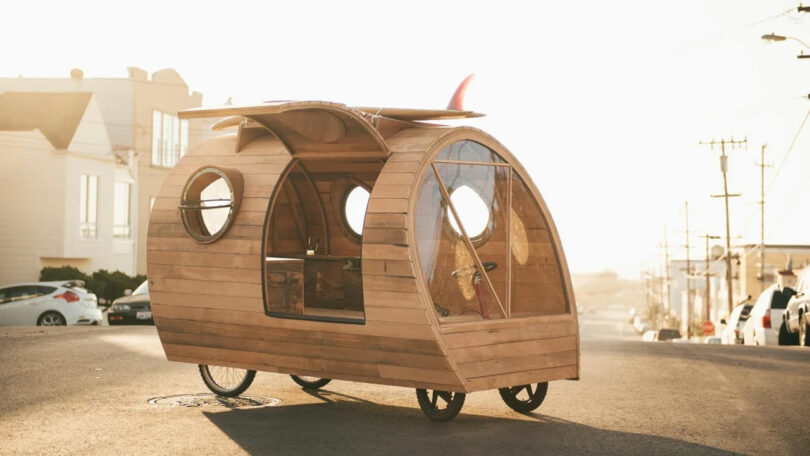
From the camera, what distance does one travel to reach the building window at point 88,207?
134 ft

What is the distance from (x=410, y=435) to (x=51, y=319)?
1948 cm

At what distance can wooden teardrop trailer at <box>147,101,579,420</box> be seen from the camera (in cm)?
902

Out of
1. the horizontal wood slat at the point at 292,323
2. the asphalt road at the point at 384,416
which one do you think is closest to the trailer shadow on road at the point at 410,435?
the asphalt road at the point at 384,416

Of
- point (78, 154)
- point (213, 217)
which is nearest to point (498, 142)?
point (213, 217)

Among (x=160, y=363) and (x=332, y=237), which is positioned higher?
(x=332, y=237)

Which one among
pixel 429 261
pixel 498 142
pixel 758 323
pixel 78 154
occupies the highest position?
pixel 78 154

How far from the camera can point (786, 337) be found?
2411 cm

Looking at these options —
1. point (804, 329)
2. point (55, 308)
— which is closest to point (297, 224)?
point (804, 329)

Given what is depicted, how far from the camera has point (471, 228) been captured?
34.0ft

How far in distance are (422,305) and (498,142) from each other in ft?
6.89

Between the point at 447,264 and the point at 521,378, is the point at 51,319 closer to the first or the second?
the point at 447,264

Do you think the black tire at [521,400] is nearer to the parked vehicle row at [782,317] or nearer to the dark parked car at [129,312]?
the parked vehicle row at [782,317]

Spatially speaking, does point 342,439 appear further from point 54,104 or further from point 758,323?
point 54,104

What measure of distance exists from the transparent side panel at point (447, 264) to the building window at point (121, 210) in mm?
36841
